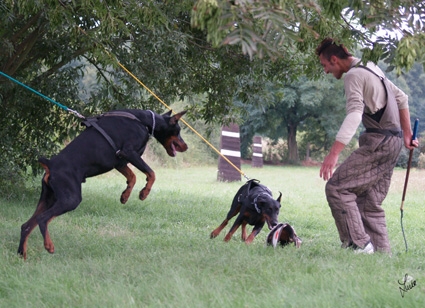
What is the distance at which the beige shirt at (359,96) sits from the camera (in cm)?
608

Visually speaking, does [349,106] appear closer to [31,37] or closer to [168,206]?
[31,37]

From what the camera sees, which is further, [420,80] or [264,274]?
[420,80]

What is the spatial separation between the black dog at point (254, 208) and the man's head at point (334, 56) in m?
1.66

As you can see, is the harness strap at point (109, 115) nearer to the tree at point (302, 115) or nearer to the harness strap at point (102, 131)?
the harness strap at point (102, 131)

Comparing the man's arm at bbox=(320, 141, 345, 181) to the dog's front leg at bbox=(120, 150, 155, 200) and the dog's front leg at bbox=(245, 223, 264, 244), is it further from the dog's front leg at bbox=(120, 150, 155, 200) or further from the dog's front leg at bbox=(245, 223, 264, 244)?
the dog's front leg at bbox=(120, 150, 155, 200)

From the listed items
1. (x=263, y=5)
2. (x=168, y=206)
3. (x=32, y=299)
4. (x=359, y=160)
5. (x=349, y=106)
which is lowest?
(x=168, y=206)

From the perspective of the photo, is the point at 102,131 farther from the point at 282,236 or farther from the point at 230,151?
the point at 230,151

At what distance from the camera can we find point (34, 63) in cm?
1139

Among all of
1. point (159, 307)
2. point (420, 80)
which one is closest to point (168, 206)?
point (159, 307)

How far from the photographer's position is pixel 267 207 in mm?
7273

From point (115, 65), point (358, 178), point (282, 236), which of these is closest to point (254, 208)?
point (282, 236)

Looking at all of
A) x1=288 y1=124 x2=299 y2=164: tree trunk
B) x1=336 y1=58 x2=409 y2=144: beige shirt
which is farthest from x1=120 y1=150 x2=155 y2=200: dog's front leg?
x1=288 y1=124 x2=299 y2=164: tree trunk

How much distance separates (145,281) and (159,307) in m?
0.76

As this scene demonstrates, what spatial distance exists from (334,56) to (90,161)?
2.60 metres
